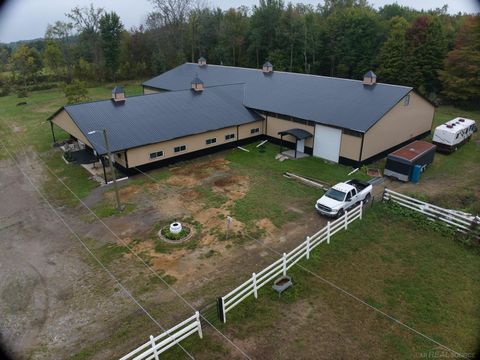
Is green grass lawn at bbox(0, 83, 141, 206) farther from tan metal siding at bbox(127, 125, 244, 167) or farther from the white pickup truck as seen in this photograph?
the white pickup truck

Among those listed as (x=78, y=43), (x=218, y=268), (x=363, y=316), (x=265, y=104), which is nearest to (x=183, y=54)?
(x=78, y=43)

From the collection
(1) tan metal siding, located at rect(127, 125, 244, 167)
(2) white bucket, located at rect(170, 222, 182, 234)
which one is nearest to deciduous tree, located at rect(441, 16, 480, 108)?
(1) tan metal siding, located at rect(127, 125, 244, 167)

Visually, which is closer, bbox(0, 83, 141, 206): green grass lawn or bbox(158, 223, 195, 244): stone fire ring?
bbox(158, 223, 195, 244): stone fire ring

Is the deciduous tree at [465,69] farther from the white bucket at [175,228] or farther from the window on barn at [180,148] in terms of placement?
the white bucket at [175,228]

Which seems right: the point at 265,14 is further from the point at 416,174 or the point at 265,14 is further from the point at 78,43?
the point at 416,174

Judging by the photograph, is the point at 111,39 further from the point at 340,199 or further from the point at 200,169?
the point at 340,199

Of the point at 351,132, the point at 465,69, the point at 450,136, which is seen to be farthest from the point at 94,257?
the point at 465,69

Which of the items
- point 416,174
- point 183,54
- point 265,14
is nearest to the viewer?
point 416,174
